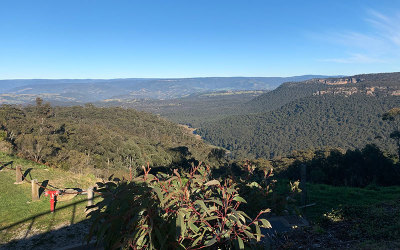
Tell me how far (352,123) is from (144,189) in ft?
340

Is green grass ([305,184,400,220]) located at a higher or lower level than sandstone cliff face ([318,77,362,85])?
lower

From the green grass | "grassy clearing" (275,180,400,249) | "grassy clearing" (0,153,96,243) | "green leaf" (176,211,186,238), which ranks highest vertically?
"green leaf" (176,211,186,238)

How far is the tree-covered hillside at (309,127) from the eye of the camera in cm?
7879

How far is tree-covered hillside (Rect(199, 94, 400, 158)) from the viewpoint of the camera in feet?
259

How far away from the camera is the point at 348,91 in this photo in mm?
115312

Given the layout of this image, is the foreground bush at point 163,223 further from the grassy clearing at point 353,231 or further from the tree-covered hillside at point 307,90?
the tree-covered hillside at point 307,90

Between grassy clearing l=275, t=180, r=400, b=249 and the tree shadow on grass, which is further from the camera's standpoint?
the tree shadow on grass

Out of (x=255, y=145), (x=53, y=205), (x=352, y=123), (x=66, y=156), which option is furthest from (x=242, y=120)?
(x=53, y=205)

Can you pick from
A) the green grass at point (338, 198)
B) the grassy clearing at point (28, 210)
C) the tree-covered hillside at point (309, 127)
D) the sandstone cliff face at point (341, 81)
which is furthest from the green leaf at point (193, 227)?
the sandstone cliff face at point (341, 81)

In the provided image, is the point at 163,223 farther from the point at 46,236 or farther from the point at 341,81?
the point at 341,81

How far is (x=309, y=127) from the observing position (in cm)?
10100

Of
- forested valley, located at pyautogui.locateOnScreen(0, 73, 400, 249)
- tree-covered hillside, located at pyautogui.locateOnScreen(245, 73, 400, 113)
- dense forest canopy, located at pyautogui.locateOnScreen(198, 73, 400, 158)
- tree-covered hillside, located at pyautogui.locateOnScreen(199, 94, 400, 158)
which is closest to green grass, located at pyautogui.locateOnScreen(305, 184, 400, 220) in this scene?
forested valley, located at pyautogui.locateOnScreen(0, 73, 400, 249)

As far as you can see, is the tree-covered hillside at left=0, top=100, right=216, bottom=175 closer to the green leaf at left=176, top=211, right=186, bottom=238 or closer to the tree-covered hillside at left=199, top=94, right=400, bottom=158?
the green leaf at left=176, top=211, right=186, bottom=238

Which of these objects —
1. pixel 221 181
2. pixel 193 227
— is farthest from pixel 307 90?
pixel 193 227
